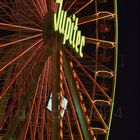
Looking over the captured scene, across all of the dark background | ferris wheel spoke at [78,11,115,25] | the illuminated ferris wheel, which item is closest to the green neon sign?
the illuminated ferris wheel

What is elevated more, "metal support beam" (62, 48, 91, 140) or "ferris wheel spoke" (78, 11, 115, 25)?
"ferris wheel spoke" (78, 11, 115, 25)

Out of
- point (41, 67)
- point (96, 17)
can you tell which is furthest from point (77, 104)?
point (96, 17)

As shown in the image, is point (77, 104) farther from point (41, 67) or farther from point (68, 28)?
point (68, 28)

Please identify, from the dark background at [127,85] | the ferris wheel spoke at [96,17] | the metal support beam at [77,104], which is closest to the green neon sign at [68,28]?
the ferris wheel spoke at [96,17]

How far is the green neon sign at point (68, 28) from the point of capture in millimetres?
11117

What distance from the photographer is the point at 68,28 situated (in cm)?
1165

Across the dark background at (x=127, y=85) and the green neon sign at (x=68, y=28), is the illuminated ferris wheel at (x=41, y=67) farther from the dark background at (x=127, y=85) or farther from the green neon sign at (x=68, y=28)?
the dark background at (x=127, y=85)

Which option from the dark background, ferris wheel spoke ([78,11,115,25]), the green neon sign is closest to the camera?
the green neon sign

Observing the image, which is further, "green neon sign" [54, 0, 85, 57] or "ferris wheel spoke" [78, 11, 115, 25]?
"ferris wheel spoke" [78, 11, 115, 25]

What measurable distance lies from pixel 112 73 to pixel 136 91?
758 cm

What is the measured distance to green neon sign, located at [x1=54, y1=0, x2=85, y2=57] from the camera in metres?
11.1

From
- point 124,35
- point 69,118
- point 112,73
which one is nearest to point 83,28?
point 124,35

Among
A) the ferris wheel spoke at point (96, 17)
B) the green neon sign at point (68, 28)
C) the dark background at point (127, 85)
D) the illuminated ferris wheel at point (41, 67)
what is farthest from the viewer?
the dark background at point (127, 85)

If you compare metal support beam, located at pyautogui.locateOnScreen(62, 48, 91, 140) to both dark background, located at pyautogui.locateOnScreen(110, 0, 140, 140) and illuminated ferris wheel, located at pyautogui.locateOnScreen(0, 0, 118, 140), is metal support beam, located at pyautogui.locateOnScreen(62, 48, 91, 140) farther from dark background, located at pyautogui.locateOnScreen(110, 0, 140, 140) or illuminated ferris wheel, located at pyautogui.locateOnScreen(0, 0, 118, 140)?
dark background, located at pyautogui.locateOnScreen(110, 0, 140, 140)
